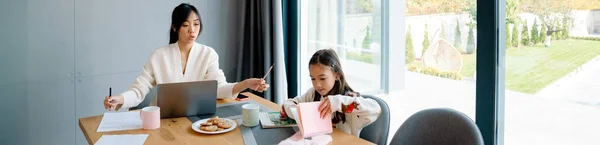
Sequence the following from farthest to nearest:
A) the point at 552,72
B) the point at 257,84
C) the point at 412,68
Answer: the point at 412,68 < the point at 257,84 < the point at 552,72

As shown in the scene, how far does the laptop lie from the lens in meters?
1.59

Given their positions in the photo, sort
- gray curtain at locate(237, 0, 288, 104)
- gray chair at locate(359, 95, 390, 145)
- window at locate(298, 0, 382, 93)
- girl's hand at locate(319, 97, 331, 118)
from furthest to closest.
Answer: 1. gray curtain at locate(237, 0, 288, 104)
2. window at locate(298, 0, 382, 93)
3. gray chair at locate(359, 95, 390, 145)
4. girl's hand at locate(319, 97, 331, 118)

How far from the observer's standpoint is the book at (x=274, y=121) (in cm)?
151

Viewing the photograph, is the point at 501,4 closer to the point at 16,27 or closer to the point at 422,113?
the point at 422,113

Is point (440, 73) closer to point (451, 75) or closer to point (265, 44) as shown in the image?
point (451, 75)

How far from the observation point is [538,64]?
172 centimetres

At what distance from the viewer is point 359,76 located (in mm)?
2684

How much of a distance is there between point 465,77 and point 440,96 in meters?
0.22

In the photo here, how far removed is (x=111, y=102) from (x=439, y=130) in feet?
4.11

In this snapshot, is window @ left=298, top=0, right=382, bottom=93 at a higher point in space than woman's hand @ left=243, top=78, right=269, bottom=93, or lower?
higher

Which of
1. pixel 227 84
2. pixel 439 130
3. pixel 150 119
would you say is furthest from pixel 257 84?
pixel 439 130

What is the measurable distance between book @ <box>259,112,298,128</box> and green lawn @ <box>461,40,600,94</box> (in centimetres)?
91

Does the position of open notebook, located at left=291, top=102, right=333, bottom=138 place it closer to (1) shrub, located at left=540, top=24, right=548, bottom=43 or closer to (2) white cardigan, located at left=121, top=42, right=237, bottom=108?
(2) white cardigan, located at left=121, top=42, right=237, bottom=108

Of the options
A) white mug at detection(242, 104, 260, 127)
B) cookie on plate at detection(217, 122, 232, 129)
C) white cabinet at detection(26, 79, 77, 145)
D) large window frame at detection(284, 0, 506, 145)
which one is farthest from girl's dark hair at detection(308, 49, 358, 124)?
white cabinet at detection(26, 79, 77, 145)
